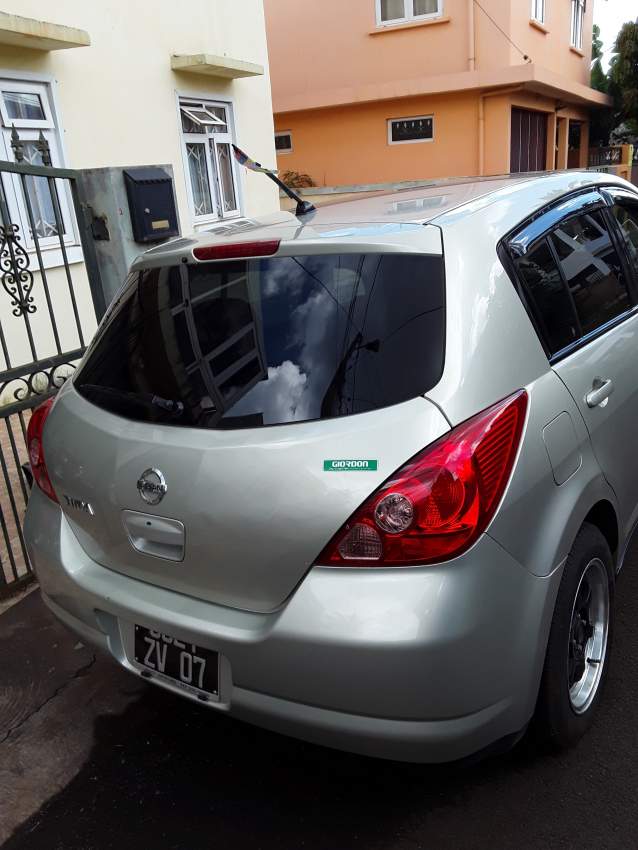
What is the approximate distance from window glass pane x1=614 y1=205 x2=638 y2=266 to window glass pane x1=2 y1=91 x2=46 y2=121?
204 inches

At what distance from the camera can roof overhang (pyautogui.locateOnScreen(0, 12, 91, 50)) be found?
5.51 m

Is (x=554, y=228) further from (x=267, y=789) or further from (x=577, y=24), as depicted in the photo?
(x=577, y=24)

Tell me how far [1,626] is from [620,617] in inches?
104

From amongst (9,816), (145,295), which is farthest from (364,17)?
(9,816)

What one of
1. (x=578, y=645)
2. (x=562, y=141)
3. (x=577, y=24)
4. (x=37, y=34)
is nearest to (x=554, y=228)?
(x=578, y=645)

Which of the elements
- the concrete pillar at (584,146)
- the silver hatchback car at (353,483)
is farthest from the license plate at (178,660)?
the concrete pillar at (584,146)

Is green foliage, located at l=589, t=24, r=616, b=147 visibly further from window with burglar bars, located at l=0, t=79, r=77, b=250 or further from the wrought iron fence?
window with burglar bars, located at l=0, t=79, r=77, b=250

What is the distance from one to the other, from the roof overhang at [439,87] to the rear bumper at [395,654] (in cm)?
1354

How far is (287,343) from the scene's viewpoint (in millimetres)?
1938

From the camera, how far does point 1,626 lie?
3.17 meters

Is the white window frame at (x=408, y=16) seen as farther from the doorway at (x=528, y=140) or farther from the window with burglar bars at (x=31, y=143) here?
the window with burglar bars at (x=31, y=143)

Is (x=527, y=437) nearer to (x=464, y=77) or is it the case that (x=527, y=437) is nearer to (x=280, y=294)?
(x=280, y=294)

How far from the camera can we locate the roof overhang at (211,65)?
7777 mm

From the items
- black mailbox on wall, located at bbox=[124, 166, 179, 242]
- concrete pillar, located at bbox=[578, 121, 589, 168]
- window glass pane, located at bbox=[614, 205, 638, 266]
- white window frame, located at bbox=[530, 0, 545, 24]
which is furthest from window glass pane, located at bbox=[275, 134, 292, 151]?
window glass pane, located at bbox=[614, 205, 638, 266]
